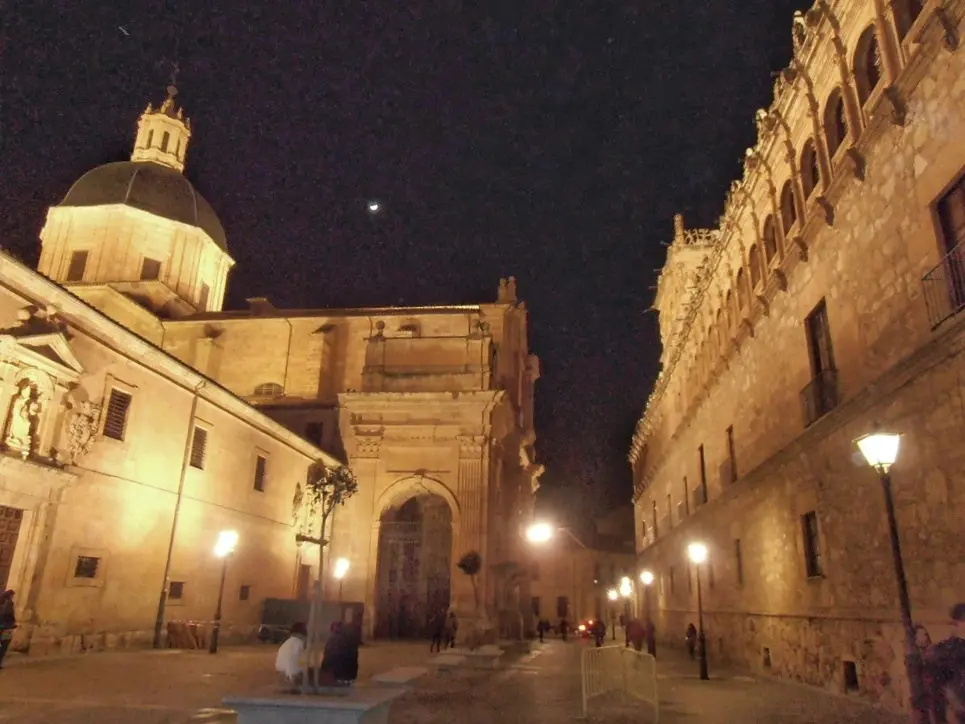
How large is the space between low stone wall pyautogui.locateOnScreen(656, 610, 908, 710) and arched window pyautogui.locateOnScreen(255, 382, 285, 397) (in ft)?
81.4

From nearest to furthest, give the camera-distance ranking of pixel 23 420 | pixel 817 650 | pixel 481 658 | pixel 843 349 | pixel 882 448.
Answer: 1. pixel 882 448
2. pixel 843 349
3. pixel 817 650
4. pixel 23 420
5. pixel 481 658

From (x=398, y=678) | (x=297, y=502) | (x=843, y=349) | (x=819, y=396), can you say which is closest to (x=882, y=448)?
(x=843, y=349)

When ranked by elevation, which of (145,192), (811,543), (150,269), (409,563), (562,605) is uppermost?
(145,192)

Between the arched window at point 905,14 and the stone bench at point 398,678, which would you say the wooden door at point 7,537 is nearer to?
the stone bench at point 398,678

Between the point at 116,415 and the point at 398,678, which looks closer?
the point at 398,678

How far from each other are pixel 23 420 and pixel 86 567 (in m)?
4.15

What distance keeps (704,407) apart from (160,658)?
1810 centimetres

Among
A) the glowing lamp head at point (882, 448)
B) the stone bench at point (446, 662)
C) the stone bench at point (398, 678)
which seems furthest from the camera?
the stone bench at point (446, 662)

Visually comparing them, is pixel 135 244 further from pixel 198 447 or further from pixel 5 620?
pixel 5 620

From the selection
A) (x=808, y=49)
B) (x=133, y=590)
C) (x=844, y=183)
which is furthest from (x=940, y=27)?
(x=133, y=590)

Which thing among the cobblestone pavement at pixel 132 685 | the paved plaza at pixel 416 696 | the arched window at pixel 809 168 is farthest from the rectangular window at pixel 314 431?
the arched window at pixel 809 168

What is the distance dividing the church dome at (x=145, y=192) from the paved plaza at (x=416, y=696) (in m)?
31.0

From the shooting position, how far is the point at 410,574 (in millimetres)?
32719

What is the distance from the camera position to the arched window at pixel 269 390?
124 feet
